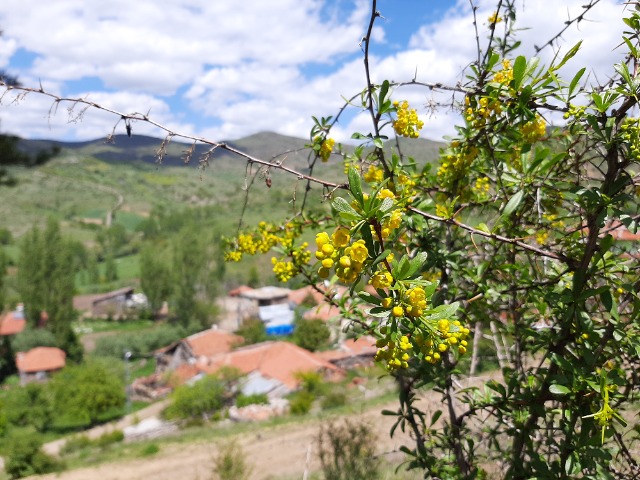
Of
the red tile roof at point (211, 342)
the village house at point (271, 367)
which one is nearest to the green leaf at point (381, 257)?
the village house at point (271, 367)

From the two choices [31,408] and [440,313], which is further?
[31,408]

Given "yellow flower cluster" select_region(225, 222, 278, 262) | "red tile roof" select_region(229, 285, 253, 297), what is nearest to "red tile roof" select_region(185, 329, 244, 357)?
"red tile roof" select_region(229, 285, 253, 297)

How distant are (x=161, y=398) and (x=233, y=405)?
28.5 feet

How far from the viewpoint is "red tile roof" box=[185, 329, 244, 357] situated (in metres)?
33.9

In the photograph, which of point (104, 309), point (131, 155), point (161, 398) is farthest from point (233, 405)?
point (131, 155)

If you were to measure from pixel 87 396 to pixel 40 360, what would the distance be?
1162 centimetres

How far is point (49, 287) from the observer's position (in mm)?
39938

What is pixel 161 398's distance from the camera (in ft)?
101

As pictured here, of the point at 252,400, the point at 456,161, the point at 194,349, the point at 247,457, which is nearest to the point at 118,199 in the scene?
the point at 194,349

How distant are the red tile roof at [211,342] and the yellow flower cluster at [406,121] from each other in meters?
33.5

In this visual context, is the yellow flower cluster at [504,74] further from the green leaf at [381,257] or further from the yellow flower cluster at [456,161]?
the green leaf at [381,257]

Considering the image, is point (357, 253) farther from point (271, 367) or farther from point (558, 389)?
point (271, 367)

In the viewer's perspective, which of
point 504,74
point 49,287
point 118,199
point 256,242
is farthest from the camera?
point 118,199

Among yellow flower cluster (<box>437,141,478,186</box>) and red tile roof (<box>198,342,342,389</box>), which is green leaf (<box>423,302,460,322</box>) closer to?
yellow flower cluster (<box>437,141,478,186</box>)
